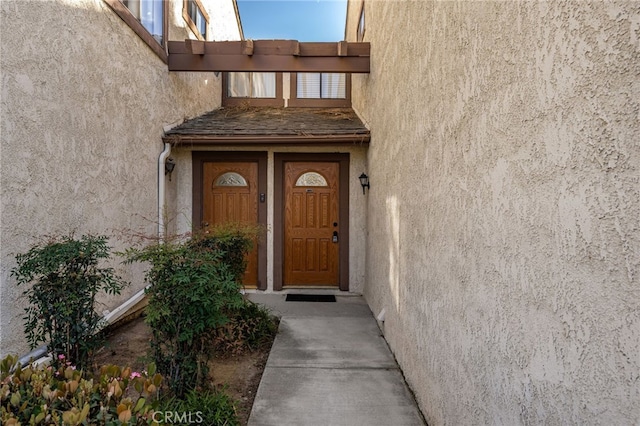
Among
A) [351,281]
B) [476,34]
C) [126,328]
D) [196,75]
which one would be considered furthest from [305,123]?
[476,34]

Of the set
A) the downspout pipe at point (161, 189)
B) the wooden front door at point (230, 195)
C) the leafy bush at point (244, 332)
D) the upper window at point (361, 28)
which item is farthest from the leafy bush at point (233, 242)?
the upper window at point (361, 28)

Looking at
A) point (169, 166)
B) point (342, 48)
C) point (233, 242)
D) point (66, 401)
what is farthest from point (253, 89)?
point (66, 401)

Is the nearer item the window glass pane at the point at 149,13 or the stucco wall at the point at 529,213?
the stucco wall at the point at 529,213

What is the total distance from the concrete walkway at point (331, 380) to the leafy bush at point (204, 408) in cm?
19

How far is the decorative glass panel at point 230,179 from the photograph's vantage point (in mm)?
6984

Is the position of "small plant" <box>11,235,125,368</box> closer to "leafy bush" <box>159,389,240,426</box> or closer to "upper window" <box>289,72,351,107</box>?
"leafy bush" <box>159,389,240,426</box>

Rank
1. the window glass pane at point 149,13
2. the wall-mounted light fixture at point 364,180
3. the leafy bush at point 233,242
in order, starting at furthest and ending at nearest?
the wall-mounted light fixture at point 364,180
the window glass pane at point 149,13
the leafy bush at point 233,242

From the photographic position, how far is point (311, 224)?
696 centimetres

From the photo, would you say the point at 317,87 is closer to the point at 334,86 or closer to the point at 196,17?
the point at 334,86

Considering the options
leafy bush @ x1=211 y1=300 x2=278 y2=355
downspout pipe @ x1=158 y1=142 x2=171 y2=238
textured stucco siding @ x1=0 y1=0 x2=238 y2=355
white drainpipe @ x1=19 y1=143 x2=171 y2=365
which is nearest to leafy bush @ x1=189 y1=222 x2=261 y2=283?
leafy bush @ x1=211 y1=300 x2=278 y2=355

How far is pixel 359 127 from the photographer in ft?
21.6

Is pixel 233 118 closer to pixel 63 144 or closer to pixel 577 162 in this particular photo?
pixel 63 144

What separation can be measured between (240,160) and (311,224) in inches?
76.2

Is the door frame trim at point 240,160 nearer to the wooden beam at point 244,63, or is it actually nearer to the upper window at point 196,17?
the wooden beam at point 244,63
